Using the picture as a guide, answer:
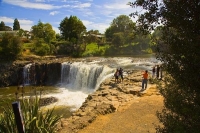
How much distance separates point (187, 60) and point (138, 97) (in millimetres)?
10286

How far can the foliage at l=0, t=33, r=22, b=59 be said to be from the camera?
1243 inches

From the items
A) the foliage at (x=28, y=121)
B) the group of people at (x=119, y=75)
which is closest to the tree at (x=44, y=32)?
the group of people at (x=119, y=75)

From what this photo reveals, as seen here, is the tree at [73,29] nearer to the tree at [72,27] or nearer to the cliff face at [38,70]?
the tree at [72,27]

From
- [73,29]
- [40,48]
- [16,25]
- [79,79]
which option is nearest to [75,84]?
[79,79]

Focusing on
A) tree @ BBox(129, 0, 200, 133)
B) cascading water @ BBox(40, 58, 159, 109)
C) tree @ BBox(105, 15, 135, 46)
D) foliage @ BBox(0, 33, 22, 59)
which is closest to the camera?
tree @ BBox(129, 0, 200, 133)

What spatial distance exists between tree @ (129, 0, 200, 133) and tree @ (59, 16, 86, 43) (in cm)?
4401

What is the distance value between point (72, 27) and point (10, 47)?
18.7 m

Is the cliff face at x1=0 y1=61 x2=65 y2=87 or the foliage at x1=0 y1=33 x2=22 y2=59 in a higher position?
the foliage at x1=0 y1=33 x2=22 y2=59

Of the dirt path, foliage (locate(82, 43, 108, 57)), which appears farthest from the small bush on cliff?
foliage (locate(82, 43, 108, 57))

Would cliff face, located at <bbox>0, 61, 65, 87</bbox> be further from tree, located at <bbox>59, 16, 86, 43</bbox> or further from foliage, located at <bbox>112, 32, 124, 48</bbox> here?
foliage, located at <bbox>112, 32, 124, 48</bbox>

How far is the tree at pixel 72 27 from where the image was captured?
47906mm

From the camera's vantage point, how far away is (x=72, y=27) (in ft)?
158

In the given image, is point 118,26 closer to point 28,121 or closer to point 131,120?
point 131,120

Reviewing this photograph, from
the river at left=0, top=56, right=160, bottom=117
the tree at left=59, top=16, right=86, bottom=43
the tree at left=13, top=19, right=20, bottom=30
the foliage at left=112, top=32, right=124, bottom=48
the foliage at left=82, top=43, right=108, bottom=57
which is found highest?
the tree at left=13, top=19, right=20, bottom=30
